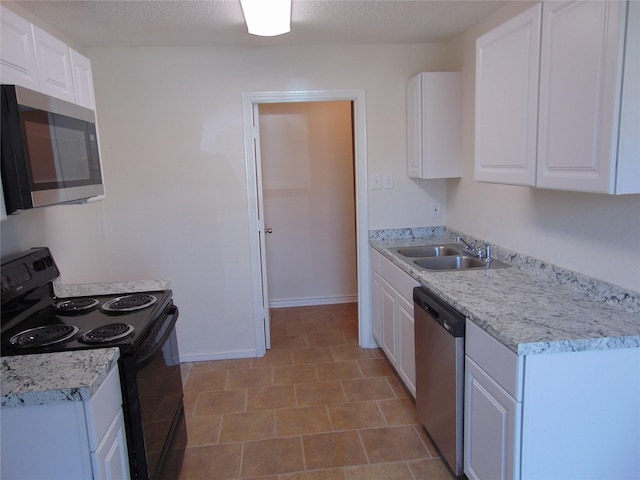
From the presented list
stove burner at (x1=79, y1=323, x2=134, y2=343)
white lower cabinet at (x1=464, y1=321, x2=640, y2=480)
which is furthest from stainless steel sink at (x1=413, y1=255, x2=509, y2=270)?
stove burner at (x1=79, y1=323, x2=134, y2=343)

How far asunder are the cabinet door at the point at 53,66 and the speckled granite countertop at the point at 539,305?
1.92 meters

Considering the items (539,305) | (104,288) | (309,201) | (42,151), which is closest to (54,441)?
(42,151)

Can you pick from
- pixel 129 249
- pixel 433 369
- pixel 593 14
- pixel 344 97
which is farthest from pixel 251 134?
pixel 593 14

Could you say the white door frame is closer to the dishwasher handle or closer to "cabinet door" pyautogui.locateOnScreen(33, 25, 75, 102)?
the dishwasher handle

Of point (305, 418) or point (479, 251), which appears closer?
point (305, 418)

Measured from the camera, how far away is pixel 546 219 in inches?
91.4

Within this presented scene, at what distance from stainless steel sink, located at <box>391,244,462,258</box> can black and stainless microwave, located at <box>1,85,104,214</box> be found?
202cm

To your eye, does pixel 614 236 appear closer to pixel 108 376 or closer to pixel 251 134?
pixel 108 376

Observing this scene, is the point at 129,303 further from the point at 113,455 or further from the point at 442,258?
the point at 442,258

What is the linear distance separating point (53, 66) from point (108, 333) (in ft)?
3.76

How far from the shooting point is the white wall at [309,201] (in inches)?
180

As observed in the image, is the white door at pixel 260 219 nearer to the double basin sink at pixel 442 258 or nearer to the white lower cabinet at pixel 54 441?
the double basin sink at pixel 442 258

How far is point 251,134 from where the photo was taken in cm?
343

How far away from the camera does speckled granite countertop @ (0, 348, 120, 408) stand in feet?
4.47
